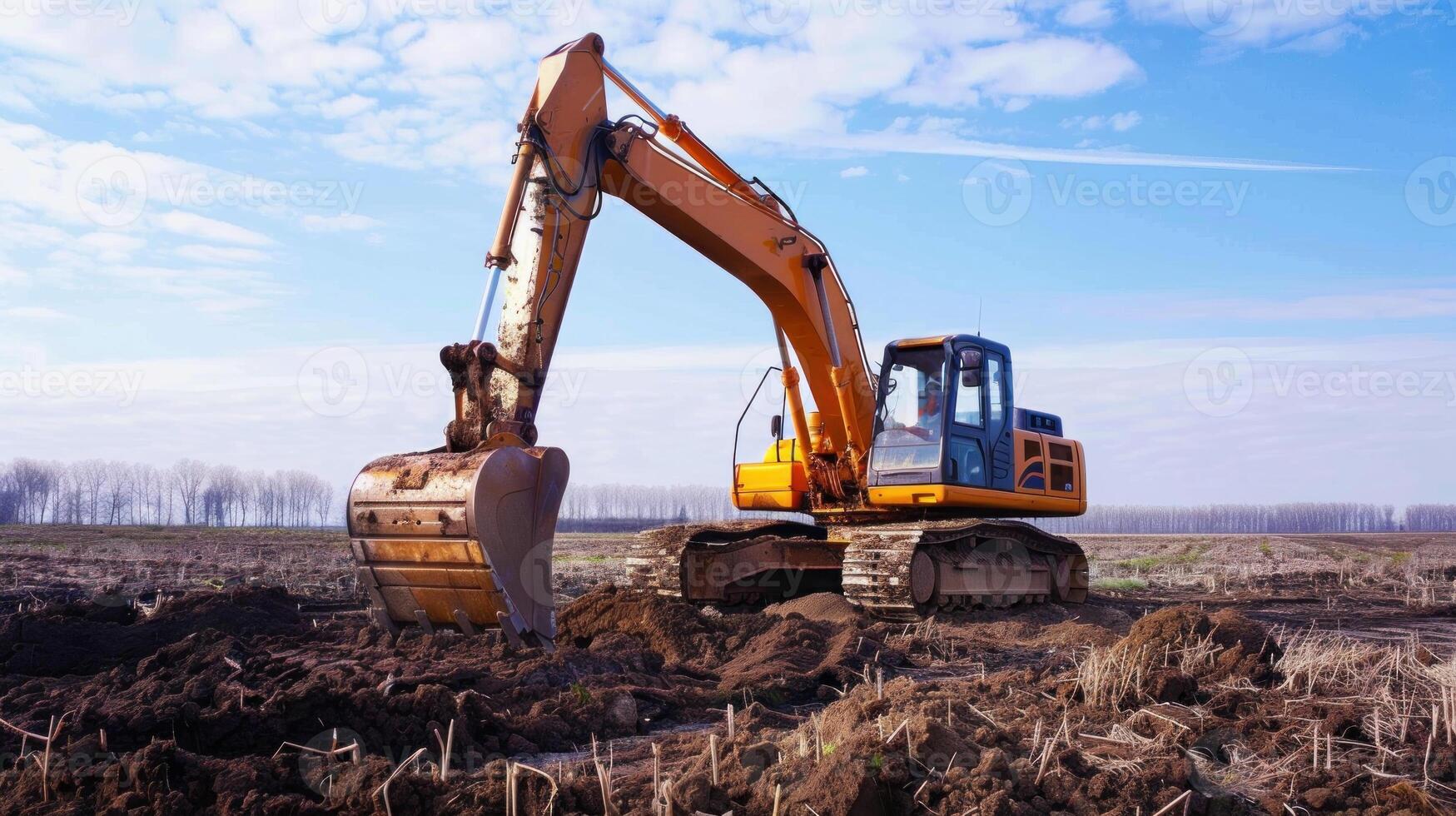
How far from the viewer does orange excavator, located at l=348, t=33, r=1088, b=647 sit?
752 cm

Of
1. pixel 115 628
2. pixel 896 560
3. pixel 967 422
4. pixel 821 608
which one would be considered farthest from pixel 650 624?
pixel 967 422

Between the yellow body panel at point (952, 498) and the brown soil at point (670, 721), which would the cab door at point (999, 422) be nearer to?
the yellow body panel at point (952, 498)

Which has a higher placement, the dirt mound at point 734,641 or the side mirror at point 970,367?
the side mirror at point 970,367

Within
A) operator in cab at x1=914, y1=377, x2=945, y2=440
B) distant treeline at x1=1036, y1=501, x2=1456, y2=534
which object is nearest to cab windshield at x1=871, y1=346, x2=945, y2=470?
operator in cab at x1=914, y1=377, x2=945, y2=440

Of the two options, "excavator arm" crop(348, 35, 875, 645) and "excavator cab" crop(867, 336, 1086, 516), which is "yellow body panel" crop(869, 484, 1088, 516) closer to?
"excavator cab" crop(867, 336, 1086, 516)

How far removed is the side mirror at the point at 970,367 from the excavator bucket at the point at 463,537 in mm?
5982

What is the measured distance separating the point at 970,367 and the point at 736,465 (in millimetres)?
3415

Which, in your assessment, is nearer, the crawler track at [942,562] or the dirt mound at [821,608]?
the crawler track at [942,562]

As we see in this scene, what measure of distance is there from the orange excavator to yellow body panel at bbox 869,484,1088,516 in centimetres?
3

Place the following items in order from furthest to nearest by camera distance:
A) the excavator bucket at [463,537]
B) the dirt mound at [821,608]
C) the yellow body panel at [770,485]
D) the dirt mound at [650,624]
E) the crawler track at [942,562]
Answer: the yellow body panel at [770,485] < the dirt mound at [821,608] < the crawler track at [942,562] < the dirt mound at [650,624] < the excavator bucket at [463,537]

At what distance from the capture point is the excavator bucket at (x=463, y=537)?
727 cm

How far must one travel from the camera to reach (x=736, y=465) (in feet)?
47.3

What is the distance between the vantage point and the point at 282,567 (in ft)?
69.6

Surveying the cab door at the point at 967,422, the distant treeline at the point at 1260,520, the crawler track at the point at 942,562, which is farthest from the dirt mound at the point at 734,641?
the distant treeline at the point at 1260,520
